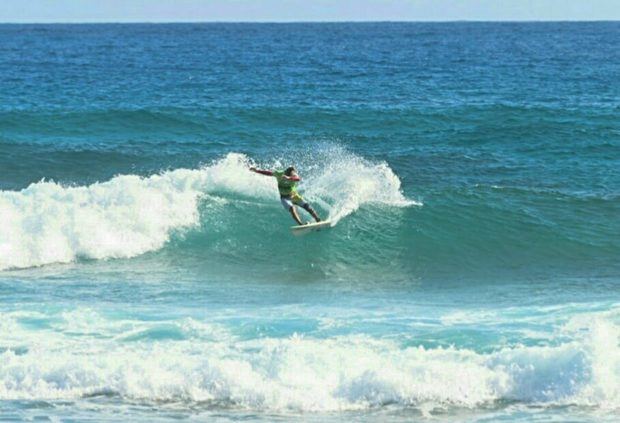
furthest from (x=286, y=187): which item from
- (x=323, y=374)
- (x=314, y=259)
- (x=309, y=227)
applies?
(x=323, y=374)

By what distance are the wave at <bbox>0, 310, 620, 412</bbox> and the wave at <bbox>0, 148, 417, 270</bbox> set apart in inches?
247

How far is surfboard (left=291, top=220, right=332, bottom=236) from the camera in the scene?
20.7 metres

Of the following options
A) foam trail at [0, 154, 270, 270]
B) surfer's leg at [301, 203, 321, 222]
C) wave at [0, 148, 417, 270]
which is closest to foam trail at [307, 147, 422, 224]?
wave at [0, 148, 417, 270]

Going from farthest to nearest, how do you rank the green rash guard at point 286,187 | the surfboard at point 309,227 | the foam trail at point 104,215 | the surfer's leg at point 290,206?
the surfboard at point 309,227 < the surfer's leg at point 290,206 < the green rash guard at point 286,187 < the foam trail at point 104,215

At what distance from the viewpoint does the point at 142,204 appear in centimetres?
2186

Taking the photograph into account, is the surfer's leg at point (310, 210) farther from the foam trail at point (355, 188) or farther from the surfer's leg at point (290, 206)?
the foam trail at point (355, 188)

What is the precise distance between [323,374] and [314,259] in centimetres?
730

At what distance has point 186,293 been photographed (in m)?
17.5

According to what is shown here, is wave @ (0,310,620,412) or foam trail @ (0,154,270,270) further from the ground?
foam trail @ (0,154,270,270)

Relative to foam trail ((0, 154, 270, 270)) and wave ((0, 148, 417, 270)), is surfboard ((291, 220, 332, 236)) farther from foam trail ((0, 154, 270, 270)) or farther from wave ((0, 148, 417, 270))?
foam trail ((0, 154, 270, 270))

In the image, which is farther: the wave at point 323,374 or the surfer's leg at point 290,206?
the surfer's leg at point 290,206

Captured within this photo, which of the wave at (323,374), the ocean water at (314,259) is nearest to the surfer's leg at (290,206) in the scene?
the ocean water at (314,259)

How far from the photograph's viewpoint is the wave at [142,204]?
20094 millimetres

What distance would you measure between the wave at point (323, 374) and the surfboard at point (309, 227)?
6761 mm
